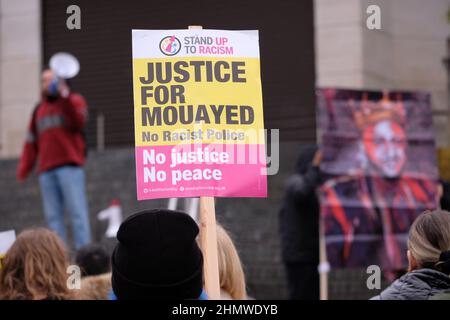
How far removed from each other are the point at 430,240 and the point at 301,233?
165 inches

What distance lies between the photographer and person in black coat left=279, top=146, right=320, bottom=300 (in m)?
7.87

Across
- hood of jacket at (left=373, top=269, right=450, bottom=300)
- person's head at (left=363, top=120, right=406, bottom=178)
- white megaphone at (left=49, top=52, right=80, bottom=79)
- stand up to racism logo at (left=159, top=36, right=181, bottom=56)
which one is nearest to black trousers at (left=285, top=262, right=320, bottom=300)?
person's head at (left=363, top=120, right=406, bottom=178)

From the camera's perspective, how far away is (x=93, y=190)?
33.3 feet

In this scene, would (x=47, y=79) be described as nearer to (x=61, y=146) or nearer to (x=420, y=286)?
(x=61, y=146)

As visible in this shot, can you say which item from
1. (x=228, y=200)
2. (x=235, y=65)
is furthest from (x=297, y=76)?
(x=235, y=65)

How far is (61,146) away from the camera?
8.61 m

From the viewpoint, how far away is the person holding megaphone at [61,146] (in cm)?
847

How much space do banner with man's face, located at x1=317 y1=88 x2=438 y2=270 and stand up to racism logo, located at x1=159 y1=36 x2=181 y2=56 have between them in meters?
3.67

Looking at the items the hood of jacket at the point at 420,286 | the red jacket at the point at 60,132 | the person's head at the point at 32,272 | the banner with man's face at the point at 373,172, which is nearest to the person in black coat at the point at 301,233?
the banner with man's face at the point at 373,172

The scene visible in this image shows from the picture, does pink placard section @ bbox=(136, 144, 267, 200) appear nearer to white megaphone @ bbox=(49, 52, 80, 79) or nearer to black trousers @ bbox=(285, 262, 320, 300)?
black trousers @ bbox=(285, 262, 320, 300)

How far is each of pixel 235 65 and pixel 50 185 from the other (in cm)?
453

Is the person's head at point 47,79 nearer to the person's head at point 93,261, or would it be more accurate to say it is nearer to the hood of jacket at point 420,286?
the person's head at point 93,261

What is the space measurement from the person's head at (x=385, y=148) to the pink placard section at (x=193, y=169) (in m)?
4.04

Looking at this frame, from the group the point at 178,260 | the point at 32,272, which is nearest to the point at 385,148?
the point at 32,272
